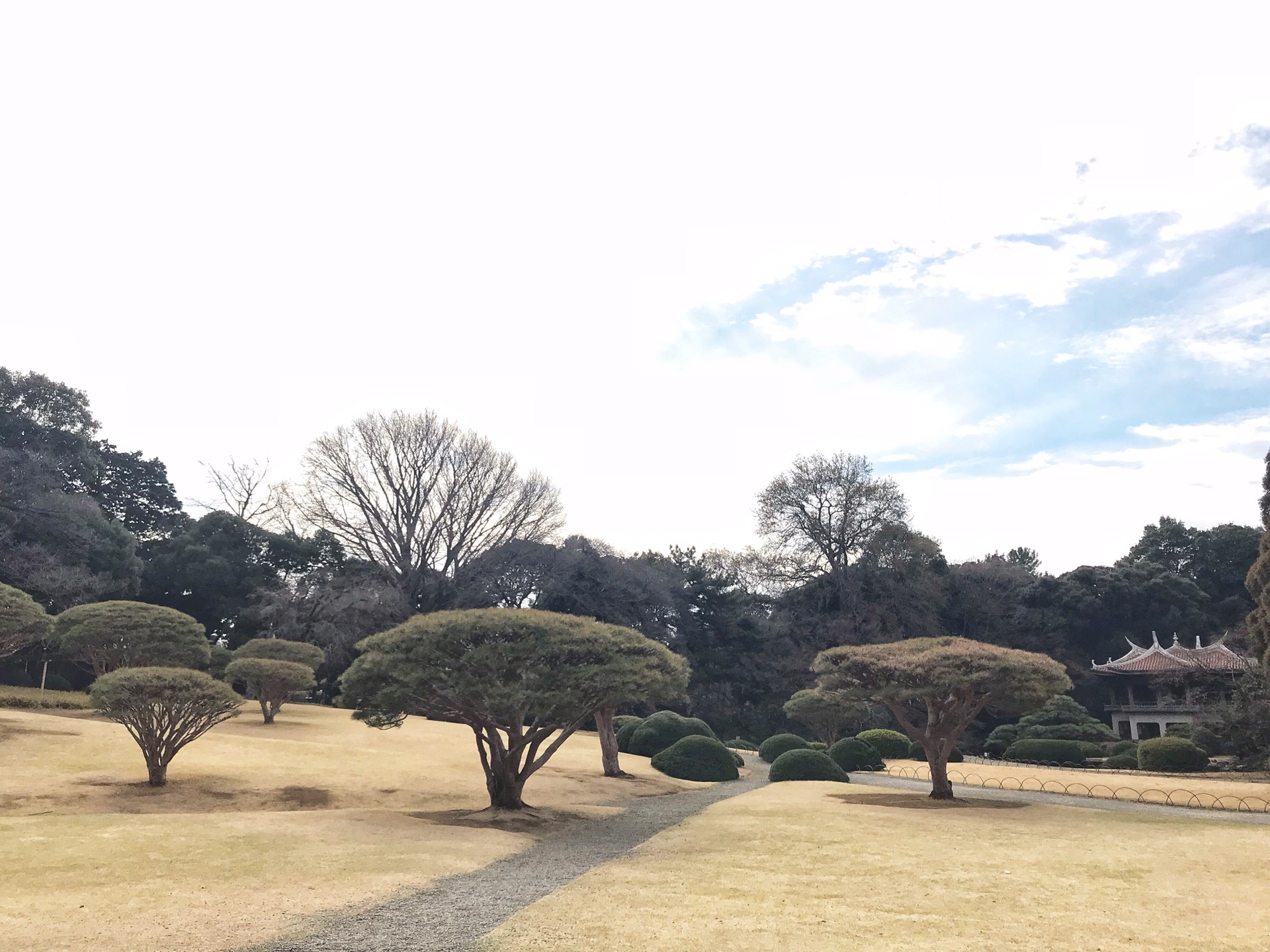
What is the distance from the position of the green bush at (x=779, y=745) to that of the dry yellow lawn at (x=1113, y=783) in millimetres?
3726

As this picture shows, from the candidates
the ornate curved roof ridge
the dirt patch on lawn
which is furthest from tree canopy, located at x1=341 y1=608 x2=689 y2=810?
the ornate curved roof ridge

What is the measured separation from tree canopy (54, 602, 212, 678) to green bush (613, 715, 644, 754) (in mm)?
16495

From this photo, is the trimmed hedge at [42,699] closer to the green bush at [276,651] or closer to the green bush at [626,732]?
the green bush at [276,651]

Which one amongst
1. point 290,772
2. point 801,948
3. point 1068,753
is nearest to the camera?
point 801,948

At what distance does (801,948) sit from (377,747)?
22.8m

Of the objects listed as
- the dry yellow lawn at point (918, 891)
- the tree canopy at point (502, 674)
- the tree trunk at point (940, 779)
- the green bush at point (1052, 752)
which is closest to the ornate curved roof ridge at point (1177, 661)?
the green bush at point (1052, 752)

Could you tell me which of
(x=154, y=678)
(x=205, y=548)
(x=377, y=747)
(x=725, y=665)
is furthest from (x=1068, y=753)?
(x=205, y=548)

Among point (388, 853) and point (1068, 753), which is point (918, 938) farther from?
point (1068, 753)

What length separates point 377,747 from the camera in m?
28.7

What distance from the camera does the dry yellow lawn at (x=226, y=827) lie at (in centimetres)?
986

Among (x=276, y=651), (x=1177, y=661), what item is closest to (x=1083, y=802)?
(x=1177, y=661)

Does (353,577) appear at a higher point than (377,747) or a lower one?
higher

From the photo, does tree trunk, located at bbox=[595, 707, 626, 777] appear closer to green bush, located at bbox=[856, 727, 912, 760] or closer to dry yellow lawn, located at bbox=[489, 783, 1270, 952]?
dry yellow lawn, located at bbox=[489, 783, 1270, 952]

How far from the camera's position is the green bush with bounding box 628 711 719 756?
35.1 m
